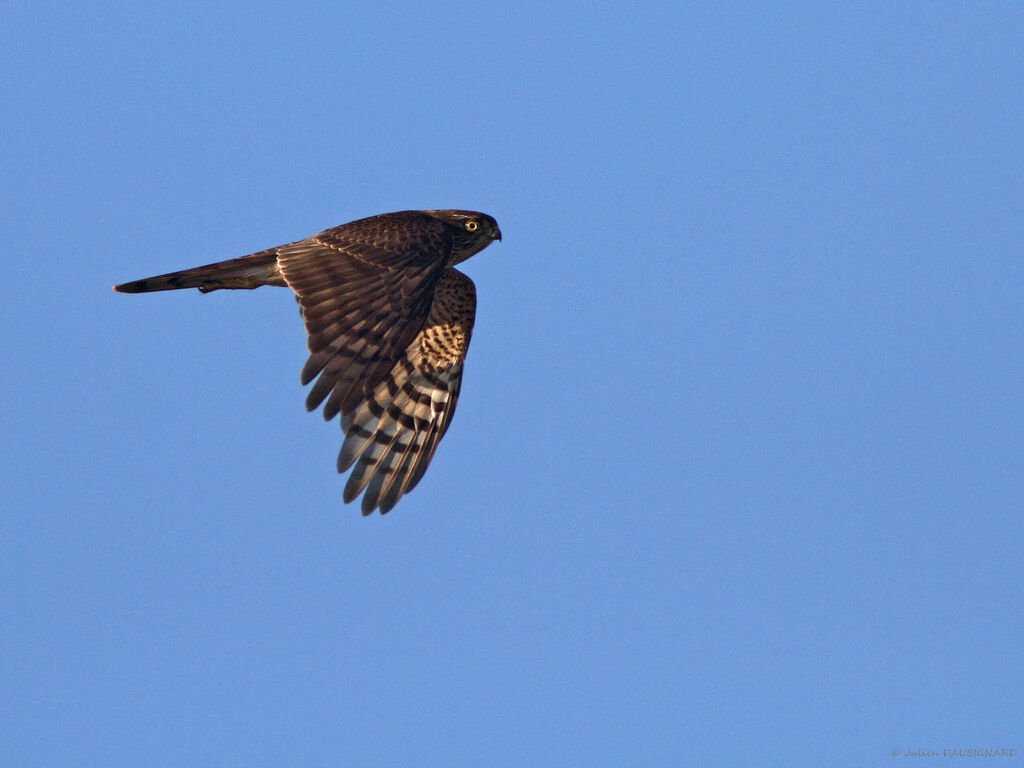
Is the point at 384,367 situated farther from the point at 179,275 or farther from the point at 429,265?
the point at 179,275

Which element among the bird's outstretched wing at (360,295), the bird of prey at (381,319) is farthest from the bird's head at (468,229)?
the bird's outstretched wing at (360,295)

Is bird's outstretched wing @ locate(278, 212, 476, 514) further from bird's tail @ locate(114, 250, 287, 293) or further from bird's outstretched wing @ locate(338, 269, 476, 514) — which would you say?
bird's tail @ locate(114, 250, 287, 293)

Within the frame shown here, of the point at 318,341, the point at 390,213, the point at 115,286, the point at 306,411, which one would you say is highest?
the point at 390,213

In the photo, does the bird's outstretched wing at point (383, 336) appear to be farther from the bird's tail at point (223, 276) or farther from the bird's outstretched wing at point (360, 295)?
the bird's tail at point (223, 276)

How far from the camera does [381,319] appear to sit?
11.3m

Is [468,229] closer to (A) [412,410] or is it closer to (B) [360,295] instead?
(A) [412,410]

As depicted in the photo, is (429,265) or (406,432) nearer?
(429,265)

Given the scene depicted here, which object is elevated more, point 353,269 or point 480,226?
point 480,226

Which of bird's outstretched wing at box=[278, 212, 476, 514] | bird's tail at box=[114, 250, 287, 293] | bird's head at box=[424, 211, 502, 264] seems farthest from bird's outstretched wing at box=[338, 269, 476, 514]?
bird's tail at box=[114, 250, 287, 293]

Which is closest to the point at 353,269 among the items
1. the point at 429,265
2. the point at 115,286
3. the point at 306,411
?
the point at 429,265

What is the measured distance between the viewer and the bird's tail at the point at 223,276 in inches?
510

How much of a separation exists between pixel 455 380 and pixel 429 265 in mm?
2786

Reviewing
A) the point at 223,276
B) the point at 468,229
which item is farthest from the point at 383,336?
the point at 468,229

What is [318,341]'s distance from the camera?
1109 cm
